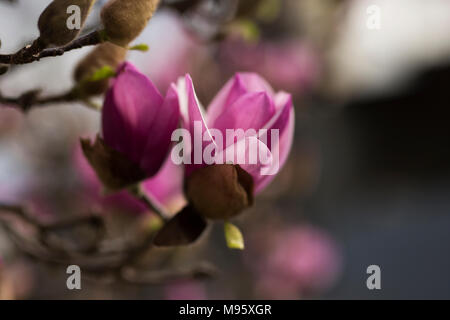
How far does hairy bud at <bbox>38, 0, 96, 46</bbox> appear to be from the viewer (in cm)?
31

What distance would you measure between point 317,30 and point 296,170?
0.42m

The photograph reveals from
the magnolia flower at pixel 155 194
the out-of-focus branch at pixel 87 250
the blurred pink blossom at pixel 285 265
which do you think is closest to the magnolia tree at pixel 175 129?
the out-of-focus branch at pixel 87 250

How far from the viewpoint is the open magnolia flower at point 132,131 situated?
1.24 ft

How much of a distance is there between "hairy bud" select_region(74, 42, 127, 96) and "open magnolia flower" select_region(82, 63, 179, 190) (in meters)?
0.02

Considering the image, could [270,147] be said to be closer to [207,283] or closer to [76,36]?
[76,36]

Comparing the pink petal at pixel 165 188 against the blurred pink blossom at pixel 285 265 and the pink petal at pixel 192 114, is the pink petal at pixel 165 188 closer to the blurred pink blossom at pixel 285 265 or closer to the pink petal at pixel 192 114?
the pink petal at pixel 192 114

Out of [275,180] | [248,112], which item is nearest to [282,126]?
[248,112]

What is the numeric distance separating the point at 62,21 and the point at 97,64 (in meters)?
0.10

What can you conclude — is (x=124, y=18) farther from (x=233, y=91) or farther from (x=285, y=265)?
(x=285, y=265)

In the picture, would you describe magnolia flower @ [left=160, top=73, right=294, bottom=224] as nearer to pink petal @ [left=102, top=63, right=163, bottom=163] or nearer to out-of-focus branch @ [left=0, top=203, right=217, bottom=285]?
pink petal @ [left=102, top=63, right=163, bottom=163]

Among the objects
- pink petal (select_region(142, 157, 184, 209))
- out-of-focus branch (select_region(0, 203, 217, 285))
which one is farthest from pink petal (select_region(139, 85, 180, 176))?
pink petal (select_region(142, 157, 184, 209))

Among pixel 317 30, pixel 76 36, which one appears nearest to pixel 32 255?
pixel 76 36

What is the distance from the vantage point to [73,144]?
103cm

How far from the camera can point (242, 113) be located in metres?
0.37
